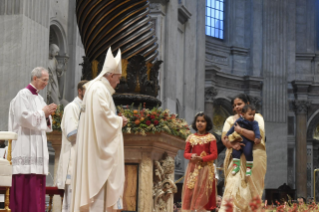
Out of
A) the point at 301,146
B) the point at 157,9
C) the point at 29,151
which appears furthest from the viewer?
the point at 301,146

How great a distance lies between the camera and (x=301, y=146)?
2547 centimetres

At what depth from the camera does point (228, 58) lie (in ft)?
83.0

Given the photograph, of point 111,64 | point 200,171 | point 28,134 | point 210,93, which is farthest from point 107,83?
point 210,93

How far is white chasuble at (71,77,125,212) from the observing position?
5527mm

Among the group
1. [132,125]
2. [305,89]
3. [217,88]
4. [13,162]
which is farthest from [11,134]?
[305,89]

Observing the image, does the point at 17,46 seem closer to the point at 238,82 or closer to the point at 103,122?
the point at 103,122

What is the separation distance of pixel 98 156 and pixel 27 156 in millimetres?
1129

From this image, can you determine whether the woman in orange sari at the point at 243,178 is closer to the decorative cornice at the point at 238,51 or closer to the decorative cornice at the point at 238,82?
the decorative cornice at the point at 238,82

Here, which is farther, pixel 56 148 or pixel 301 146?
pixel 301 146

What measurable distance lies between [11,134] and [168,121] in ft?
7.26

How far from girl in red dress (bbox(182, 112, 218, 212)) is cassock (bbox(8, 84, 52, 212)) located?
7.35 feet

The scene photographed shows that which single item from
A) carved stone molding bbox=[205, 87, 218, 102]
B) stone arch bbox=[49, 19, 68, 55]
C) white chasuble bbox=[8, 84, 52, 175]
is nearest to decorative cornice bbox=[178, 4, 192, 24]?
carved stone molding bbox=[205, 87, 218, 102]

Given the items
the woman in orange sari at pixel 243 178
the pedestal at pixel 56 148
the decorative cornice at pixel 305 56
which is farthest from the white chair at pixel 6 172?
the decorative cornice at pixel 305 56

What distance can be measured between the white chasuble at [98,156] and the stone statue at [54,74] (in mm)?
6901
